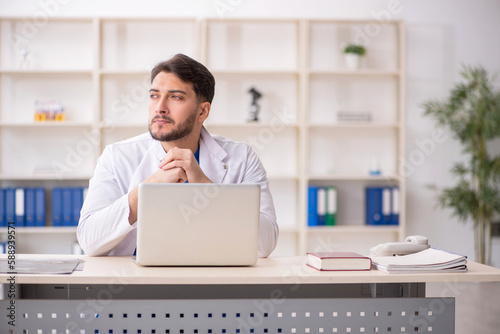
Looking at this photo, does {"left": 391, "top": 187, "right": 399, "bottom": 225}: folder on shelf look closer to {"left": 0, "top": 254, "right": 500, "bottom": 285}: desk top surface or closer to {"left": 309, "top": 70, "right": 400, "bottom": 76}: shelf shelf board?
{"left": 309, "top": 70, "right": 400, "bottom": 76}: shelf shelf board

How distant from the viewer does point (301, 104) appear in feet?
15.8

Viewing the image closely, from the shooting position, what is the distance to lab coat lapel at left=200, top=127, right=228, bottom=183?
2357 millimetres

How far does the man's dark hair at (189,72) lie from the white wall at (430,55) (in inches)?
111

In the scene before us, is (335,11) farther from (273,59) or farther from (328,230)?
(328,230)

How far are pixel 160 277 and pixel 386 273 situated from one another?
64cm

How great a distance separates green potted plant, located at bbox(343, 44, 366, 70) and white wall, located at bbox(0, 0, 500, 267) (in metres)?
0.34

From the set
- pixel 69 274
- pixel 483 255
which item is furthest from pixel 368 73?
pixel 69 274

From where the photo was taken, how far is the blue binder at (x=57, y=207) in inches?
183

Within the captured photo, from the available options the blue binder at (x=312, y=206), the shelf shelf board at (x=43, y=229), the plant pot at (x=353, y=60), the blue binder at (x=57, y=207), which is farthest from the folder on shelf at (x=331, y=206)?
the blue binder at (x=57, y=207)

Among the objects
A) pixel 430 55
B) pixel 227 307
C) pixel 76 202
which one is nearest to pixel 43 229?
pixel 76 202

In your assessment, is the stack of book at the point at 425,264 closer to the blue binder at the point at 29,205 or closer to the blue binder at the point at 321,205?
the blue binder at the point at 321,205

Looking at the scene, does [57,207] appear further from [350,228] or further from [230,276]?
[230,276]

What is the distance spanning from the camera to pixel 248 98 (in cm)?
499

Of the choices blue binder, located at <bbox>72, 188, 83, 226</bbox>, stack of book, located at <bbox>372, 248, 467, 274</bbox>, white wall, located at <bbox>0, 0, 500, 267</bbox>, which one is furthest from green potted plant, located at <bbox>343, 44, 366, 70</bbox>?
stack of book, located at <bbox>372, 248, 467, 274</bbox>
